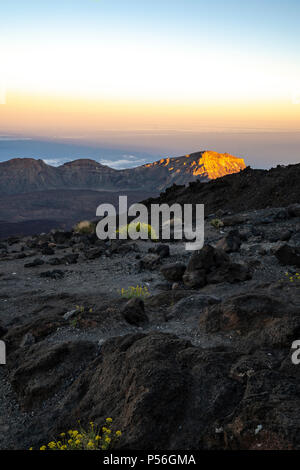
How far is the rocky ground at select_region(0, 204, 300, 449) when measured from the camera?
9.32 feet

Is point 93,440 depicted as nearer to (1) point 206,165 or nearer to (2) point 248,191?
(2) point 248,191

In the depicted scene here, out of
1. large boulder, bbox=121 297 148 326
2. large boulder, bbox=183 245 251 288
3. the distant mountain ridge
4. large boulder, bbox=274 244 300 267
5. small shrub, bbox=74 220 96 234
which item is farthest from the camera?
the distant mountain ridge

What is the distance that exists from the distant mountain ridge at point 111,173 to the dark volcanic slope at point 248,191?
6480 centimetres

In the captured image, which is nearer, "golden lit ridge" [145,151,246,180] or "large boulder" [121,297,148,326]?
"large boulder" [121,297,148,326]

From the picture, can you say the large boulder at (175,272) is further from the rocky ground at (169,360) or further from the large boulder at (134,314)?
the large boulder at (134,314)

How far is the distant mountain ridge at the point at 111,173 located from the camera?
9712 centimetres

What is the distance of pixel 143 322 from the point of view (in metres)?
6.16

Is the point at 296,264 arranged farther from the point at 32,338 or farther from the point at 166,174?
the point at 166,174

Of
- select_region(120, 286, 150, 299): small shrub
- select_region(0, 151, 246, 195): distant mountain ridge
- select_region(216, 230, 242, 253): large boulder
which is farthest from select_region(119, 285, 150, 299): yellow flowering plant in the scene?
select_region(0, 151, 246, 195): distant mountain ridge

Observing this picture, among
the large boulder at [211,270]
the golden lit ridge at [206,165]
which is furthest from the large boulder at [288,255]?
the golden lit ridge at [206,165]

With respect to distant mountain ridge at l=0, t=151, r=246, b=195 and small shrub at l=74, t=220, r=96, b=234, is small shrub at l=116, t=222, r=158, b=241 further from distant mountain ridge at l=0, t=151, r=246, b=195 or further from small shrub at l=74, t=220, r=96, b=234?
distant mountain ridge at l=0, t=151, r=246, b=195

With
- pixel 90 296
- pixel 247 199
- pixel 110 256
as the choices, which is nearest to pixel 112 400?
pixel 90 296

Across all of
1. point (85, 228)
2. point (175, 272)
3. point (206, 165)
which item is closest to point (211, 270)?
point (175, 272)

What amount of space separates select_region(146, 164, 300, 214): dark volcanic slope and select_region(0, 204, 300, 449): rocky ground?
1204 centimetres
